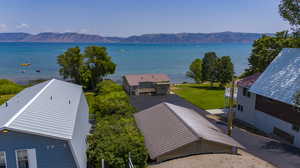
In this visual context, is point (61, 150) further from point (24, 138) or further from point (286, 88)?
point (286, 88)

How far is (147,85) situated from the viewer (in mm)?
40375

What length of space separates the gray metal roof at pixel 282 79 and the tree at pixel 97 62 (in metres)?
30.3

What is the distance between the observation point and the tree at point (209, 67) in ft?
154

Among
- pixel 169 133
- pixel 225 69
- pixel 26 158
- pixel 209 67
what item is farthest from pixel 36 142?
pixel 209 67

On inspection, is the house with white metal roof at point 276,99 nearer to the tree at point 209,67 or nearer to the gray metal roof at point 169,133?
the gray metal roof at point 169,133

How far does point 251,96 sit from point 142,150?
57.6 feet

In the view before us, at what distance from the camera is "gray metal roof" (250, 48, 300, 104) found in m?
20.5

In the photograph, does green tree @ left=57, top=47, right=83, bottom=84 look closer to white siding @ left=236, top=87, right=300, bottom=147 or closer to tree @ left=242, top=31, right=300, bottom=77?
white siding @ left=236, top=87, right=300, bottom=147

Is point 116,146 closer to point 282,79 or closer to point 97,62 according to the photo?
point 282,79

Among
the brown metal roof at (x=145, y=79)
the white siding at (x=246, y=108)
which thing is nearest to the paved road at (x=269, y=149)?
the white siding at (x=246, y=108)

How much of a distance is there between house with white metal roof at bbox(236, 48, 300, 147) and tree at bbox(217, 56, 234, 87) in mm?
18118

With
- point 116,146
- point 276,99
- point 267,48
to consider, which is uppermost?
point 267,48

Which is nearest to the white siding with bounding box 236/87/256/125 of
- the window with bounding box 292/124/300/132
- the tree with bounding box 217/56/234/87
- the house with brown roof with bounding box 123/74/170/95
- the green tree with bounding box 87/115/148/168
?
the window with bounding box 292/124/300/132

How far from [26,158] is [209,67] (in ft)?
145
